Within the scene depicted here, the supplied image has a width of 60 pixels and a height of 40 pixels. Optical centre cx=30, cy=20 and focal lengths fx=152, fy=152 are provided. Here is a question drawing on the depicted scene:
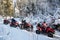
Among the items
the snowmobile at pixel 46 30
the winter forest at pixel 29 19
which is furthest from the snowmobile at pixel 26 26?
the snowmobile at pixel 46 30

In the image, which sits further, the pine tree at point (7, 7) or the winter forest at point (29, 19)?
the pine tree at point (7, 7)

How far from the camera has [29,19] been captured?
69.6 inches

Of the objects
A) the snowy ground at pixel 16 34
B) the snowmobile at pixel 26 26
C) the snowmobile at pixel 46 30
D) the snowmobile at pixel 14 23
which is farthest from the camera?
the snowmobile at pixel 14 23

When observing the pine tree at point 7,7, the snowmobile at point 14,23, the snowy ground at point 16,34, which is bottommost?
the snowy ground at point 16,34

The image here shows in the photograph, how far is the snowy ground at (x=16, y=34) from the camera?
1.60 metres

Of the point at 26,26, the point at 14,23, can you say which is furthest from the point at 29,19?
the point at 14,23

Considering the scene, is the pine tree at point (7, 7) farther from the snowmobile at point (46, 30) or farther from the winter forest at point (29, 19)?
the snowmobile at point (46, 30)

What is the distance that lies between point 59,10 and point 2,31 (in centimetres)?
82

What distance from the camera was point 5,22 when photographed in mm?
1910

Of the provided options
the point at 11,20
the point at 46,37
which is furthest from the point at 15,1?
the point at 46,37

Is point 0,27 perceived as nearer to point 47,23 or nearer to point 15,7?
point 15,7

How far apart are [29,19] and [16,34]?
235mm

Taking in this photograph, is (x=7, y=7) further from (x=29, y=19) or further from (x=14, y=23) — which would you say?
(x=29, y=19)

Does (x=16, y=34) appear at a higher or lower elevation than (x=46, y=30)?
lower
